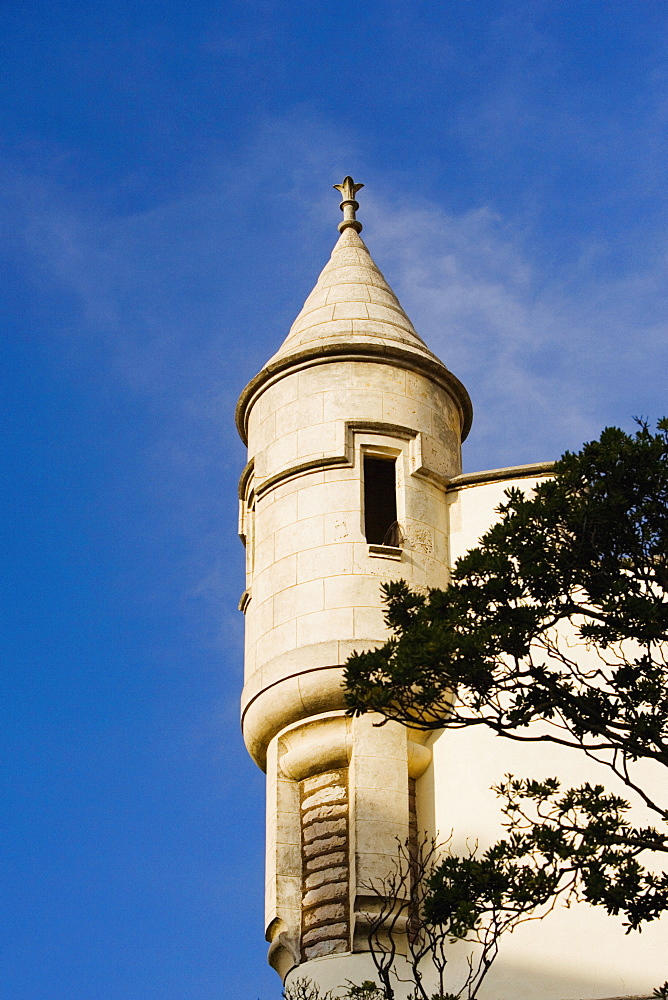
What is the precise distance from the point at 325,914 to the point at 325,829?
3.21 ft

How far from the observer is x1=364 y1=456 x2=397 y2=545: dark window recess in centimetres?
2234

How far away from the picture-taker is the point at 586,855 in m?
12.3

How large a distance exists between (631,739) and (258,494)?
9008 millimetres

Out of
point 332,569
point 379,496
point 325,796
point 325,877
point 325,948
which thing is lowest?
point 325,948

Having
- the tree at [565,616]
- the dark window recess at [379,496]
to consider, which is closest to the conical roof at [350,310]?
the dark window recess at [379,496]

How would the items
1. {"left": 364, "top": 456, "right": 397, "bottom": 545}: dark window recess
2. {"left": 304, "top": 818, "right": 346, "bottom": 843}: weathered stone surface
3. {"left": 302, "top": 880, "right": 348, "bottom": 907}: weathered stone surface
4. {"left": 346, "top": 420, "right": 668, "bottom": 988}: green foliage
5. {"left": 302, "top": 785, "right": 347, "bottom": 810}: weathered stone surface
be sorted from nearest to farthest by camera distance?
{"left": 346, "top": 420, "right": 668, "bottom": 988}: green foliage → {"left": 302, "top": 880, "right": 348, "bottom": 907}: weathered stone surface → {"left": 304, "top": 818, "right": 346, "bottom": 843}: weathered stone surface → {"left": 302, "top": 785, "right": 347, "bottom": 810}: weathered stone surface → {"left": 364, "top": 456, "right": 397, "bottom": 545}: dark window recess

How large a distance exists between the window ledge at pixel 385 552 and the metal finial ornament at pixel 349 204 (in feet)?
22.3

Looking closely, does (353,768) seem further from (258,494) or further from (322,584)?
(258,494)

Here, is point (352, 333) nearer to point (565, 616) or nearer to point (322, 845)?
point (322, 845)

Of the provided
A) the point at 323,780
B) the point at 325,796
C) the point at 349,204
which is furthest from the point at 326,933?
the point at 349,204

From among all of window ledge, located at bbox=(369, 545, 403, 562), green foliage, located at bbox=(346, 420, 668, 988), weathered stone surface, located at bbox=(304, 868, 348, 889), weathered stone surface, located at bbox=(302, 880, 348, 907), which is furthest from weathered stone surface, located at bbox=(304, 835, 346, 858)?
green foliage, located at bbox=(346, 420, 668, 988)

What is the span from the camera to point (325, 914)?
1808 cm

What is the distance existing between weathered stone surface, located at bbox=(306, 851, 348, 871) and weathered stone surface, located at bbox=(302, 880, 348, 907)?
24 centimetres

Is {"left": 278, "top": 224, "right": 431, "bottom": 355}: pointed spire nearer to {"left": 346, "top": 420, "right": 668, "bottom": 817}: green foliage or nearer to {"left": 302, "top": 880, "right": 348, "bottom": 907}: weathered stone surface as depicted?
{"left": 302, "top": 880, "right": 348, "bottom": 907}: weathered stone surface
